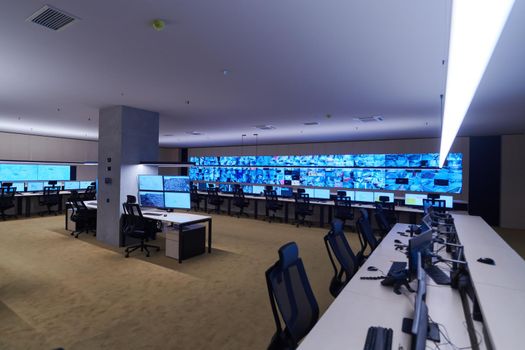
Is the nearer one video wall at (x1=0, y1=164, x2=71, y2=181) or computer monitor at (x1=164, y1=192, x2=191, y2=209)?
computer monitor at (x1=164, y1=192, x2=191, y2=209)

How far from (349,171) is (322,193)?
49.5 inches

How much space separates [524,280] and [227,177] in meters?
10.6

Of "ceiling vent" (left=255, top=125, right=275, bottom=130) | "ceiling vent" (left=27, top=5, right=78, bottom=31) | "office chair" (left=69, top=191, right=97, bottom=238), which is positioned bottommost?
"office chair" (left=69, top=191, right=97, bottom=238)

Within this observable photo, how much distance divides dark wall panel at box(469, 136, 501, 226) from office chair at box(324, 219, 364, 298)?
7343 millimetres

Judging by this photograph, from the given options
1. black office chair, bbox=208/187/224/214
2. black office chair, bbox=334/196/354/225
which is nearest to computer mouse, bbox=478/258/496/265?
black office chair, bbox=334/196/354/225

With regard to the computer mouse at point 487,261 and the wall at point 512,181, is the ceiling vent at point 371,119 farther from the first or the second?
the wall at point 512,181

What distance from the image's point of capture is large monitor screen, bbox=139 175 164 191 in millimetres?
5703

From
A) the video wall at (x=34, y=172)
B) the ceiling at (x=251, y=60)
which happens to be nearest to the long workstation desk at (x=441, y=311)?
the ceiling at (x=251, y=60)

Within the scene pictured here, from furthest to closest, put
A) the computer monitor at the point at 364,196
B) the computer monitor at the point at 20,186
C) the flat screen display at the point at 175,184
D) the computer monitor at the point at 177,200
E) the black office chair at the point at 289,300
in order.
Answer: the computer monitor at the point at 20,186 < the computer monitor at the point at 364,196 < the flat screen display at the point at 175,184 < the computer monitor at the point at 177,200 < the black office chair at the point at 289,300

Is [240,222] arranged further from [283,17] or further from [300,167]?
[283,17]

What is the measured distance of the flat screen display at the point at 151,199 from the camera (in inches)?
225

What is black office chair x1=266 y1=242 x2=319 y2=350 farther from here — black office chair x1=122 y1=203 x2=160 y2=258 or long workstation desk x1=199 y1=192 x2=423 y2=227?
long workstation desk x1=199 y1=192 x2=423 y2=227

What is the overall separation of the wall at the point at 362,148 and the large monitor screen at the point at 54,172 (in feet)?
19.5

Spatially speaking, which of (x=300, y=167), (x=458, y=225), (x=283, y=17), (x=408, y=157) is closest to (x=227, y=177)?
(x=300, y=167)
